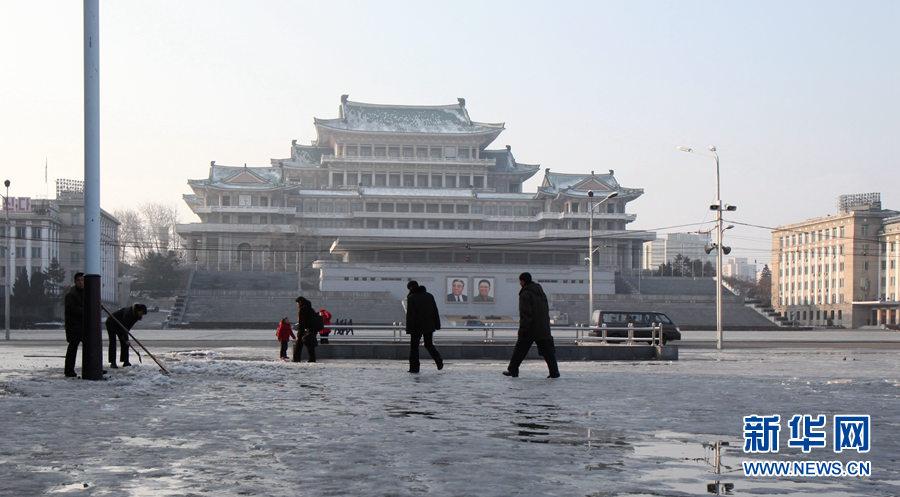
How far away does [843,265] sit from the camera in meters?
101

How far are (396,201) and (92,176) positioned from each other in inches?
3050

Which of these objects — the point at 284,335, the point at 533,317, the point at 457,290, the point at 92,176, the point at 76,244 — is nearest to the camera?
the point at 92,176

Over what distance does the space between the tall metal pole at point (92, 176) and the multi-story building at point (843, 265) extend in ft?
292

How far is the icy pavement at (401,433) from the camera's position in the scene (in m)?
5.42

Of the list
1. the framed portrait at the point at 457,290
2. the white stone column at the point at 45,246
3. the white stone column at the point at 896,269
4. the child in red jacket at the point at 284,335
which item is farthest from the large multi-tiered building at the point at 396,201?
the child in red jacket at the point at 284,335

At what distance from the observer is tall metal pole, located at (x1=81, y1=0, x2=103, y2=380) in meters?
12.7

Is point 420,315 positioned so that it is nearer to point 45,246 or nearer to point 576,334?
point 576,334

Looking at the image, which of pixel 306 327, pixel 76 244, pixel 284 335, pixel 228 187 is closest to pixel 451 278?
pixel 228 187

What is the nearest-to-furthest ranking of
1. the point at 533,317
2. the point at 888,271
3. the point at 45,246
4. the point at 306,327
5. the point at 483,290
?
1. the point at 533,317
2. the point at 306,327
3. the point at 483,290
4. the point at 45,246
5. the point at 888,271

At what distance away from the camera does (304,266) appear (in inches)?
3403

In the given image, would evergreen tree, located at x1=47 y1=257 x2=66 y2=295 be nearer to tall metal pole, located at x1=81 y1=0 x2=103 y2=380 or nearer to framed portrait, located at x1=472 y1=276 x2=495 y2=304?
framed portrait, located at x1=472 y1=276 x2=495 y2=304

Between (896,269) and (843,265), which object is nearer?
(896,269)

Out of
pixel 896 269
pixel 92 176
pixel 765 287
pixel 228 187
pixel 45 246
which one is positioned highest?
pixel 228 187

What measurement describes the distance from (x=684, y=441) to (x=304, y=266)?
80.6m
